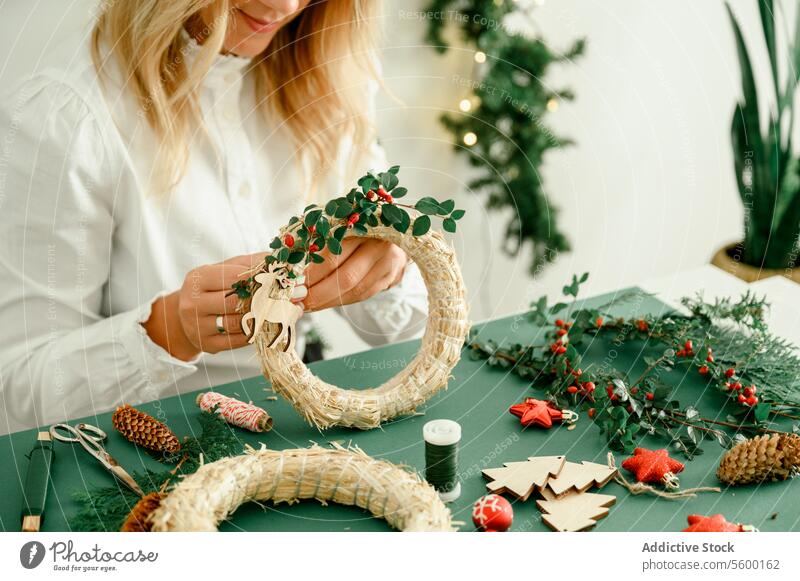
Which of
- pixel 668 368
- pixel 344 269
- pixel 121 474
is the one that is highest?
pixel 344 269

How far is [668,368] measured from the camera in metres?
1.14

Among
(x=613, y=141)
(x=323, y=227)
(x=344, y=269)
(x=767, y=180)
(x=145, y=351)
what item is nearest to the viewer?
(x=323, y=227)

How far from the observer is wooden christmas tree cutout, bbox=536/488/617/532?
0.86 metres

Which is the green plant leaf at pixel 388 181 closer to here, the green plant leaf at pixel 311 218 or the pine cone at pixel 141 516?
the green plant leaf at pixel 311 218

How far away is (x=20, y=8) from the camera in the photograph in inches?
49.3

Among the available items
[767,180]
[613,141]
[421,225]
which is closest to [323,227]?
[421,225]

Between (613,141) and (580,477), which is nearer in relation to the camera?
(580,477)

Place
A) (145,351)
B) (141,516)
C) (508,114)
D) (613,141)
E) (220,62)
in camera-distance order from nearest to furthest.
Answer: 1. (141,516)
2. (145,351)
3. (220,62)
4. (508,114)
5. (613,141)

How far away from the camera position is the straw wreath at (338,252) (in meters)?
0.97

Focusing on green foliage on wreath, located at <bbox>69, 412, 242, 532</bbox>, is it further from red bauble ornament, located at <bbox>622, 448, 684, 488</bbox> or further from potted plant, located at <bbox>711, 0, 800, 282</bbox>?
potted plant, located at <bbox>711, 0, 800, 282</bbox>

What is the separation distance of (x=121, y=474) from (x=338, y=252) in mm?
355

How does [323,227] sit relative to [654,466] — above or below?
above

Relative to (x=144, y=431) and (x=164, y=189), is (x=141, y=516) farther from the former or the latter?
(x=164, y=189)
